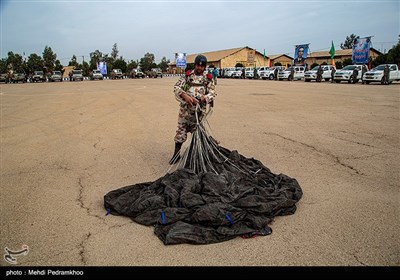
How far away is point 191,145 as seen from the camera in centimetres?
442

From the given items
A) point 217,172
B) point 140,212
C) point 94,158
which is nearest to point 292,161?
point 217,172

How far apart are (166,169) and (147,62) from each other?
253 ft

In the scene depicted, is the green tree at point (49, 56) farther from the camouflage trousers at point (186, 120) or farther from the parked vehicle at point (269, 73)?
the camouflage trousers at point (186, 120)

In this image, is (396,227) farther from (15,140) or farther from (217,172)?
(15,140)

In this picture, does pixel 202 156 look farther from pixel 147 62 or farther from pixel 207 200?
pixel 147 62

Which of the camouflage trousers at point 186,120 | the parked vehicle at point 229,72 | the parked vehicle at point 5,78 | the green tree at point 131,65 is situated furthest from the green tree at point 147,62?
the camouflage trousers at point 186,120

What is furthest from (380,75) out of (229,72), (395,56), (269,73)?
(229,72)

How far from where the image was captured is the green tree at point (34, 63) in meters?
61.8

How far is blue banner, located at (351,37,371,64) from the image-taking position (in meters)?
30.2

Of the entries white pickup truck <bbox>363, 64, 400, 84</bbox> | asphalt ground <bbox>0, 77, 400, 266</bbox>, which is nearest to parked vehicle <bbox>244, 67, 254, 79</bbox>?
white pickup truck <bbox>363, 64, 400, 84</bbox>

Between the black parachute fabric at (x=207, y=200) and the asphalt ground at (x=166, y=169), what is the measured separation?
4.2 inches

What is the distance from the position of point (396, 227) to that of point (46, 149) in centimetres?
620
